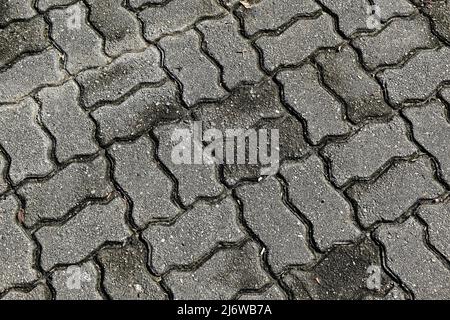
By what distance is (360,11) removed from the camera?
3227mm

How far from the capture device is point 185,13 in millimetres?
3174

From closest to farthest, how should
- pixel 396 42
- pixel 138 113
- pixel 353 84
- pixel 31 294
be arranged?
pixel 31 294 → pixel 138 113 → pixel 353 84 → pixel 396 42

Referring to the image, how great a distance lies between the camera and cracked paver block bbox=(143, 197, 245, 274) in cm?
268

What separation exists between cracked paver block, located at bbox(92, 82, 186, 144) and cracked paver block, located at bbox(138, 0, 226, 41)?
32 cm

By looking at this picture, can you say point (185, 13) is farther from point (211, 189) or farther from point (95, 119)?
point (211, 189)

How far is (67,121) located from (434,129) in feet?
5.49

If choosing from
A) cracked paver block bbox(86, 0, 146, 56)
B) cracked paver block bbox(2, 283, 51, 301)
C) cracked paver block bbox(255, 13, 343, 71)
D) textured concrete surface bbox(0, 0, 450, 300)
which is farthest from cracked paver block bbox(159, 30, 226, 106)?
cracked paver block bbox(2, 283, 51, 301)

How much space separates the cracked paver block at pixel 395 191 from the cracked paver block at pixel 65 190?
1.10 meters

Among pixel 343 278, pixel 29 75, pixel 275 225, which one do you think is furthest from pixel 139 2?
pixel 343 278

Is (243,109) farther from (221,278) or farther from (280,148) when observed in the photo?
(221,278)

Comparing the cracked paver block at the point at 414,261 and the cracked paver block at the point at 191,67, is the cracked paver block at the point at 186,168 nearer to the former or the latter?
the cracked paver block at the point at 191,67

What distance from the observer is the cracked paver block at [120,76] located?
297cm

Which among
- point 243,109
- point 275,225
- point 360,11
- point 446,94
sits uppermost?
point 360,11

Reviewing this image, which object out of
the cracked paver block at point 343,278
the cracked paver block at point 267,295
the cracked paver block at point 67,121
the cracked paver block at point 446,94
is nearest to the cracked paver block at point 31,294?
the cracked paver block at point 67,121
